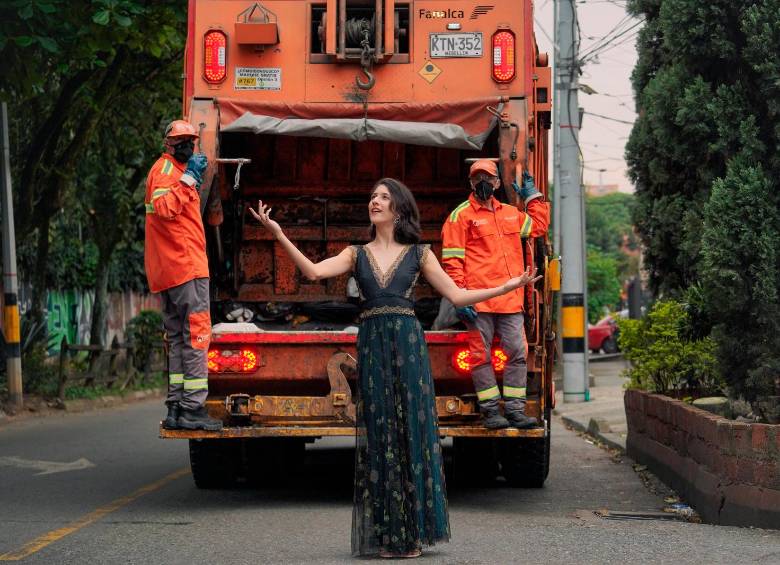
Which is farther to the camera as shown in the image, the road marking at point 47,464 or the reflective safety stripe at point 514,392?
the road marking at point 47,464

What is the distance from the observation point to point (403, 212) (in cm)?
710

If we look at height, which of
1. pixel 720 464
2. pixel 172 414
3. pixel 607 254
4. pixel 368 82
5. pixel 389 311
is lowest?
pixel 720 464

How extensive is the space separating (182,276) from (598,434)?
23.8 feet

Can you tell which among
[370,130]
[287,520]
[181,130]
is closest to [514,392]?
[287,520]

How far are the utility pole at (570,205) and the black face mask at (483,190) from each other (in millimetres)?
10401

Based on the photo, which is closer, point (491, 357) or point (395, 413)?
point (395, 413)

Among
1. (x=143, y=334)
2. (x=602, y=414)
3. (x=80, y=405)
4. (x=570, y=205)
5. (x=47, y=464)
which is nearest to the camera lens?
(x=47, y=464)

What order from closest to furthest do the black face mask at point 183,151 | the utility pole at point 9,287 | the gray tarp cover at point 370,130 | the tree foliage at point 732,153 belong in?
1. the tree foliage at point 732,153
2. the black face mask at point 183,151
3. the gray tarp cover at point 370,130
4. the utility pole at point 9,287

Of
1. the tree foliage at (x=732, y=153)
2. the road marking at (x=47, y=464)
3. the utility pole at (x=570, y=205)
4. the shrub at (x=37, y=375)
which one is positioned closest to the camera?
the tree foliage at (x=732, y=153)

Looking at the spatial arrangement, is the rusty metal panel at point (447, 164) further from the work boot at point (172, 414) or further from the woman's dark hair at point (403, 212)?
the woman's dark hair at point (403, 212)

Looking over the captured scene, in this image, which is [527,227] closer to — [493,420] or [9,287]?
[493,420]

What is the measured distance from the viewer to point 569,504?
31.0 feet

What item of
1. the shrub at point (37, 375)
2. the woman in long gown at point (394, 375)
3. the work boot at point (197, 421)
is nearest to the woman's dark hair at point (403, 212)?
the woman in long gown at point (394, 375)

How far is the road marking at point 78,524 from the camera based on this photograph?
705 centimetres
